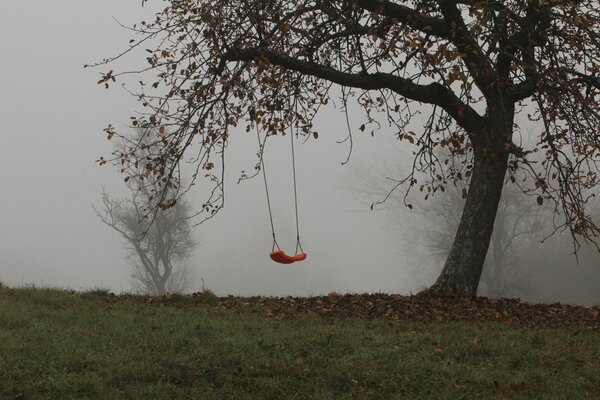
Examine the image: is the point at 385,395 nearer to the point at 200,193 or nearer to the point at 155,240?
the point at 155,240

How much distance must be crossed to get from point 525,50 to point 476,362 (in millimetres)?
4907

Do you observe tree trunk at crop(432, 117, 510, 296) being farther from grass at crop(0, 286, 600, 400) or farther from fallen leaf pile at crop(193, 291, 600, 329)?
grass at crop(0, 286, 600, 400)

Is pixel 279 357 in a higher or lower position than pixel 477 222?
lower

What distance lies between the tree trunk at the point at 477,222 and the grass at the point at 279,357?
2.16 meters

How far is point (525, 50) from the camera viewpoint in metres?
9.41

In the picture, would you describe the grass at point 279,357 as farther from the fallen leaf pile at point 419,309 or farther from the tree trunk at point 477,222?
the tree trunk at point 477,222

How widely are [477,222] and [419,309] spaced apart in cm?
226

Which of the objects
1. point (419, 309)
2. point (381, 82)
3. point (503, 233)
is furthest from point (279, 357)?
point (503, 233)

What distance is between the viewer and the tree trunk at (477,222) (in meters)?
11.1

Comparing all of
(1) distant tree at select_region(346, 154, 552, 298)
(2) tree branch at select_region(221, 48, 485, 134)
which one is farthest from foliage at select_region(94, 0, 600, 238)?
(1) distant tree at select_region(346, 154, 552, 298)

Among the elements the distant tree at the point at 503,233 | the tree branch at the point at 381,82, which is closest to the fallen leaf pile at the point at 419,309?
the tree branch at the point at 381,82

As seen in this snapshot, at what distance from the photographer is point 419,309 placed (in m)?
9.82

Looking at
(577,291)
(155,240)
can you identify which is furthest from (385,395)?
(577,291)

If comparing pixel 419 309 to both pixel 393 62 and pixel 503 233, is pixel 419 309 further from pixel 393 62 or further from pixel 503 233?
pixel 503 233
